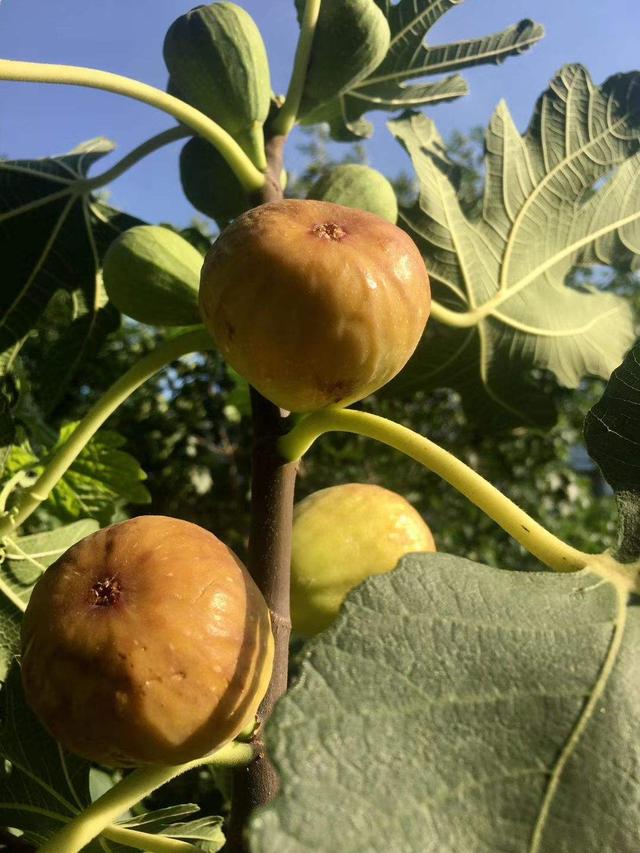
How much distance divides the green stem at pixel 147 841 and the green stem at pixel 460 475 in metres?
0.42

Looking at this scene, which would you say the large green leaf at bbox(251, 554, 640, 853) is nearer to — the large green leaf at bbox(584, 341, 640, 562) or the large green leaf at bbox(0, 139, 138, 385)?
the large green leaf at bbox(584, 341, 640, 562)

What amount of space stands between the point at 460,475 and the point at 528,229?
819 mm

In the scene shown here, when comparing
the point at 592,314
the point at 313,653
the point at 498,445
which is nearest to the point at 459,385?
the point at 592,314

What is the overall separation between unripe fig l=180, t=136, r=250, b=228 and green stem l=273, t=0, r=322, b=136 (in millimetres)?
102

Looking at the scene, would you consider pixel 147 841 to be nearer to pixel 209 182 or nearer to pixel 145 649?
pixel 145 649

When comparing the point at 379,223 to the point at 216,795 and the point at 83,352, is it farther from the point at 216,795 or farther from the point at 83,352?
the point at 216,795

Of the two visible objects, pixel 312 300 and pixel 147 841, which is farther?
pixel 147 841

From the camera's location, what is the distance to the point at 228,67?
3.76ft

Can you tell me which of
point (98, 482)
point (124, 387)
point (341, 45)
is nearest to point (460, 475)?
point (124, 387)

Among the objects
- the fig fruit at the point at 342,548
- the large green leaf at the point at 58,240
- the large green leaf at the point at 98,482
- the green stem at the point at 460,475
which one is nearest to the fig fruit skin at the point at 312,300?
the green stem at the point at 460,475

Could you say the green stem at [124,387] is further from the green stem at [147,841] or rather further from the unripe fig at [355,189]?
the green stem at [147,841]

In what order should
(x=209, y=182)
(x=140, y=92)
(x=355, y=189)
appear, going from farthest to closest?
(x=209, y=182) < (x=355, y=189) < (x=140, y=92)

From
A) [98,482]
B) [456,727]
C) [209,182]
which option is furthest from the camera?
[98,482]

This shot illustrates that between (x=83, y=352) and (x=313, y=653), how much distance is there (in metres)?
0.89
